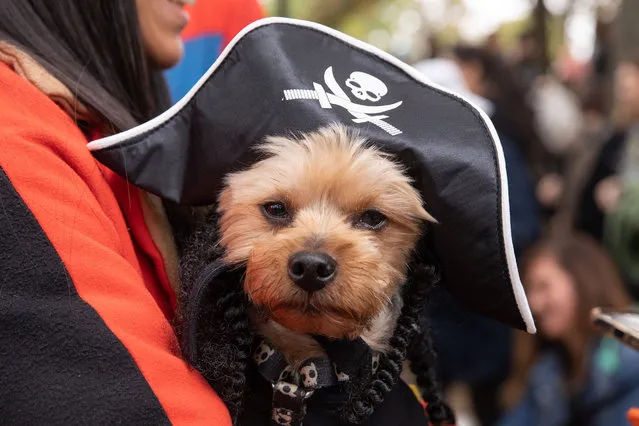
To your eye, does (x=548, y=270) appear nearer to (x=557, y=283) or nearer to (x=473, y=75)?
(x=557, y=283)

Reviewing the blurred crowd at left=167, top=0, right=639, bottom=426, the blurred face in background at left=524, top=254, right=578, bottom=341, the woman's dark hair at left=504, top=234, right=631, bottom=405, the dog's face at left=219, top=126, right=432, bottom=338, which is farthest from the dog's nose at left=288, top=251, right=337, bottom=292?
the blurred face in background at left=524, top=254, right=578, bottom=341

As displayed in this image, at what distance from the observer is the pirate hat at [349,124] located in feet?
4.72

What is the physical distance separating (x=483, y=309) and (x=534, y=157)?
395 cm

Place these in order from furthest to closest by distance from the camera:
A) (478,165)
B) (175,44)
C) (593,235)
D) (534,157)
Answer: (534,157) → (593,235) → (175,44) → (478,165)

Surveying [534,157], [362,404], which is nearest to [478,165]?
[362,404]

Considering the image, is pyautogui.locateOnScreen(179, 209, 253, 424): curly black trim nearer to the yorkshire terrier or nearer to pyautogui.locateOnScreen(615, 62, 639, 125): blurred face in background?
the yorkshire terrier

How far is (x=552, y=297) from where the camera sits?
3.82 m

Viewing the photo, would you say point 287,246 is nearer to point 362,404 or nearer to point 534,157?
point 362,404

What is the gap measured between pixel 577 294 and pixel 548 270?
0.60 ft

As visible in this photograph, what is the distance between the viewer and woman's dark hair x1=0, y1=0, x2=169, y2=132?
159 cm

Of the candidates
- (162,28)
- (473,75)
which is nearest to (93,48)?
(162,28)

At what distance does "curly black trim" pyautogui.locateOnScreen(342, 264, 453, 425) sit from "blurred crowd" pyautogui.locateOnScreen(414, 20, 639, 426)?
1.00 metres

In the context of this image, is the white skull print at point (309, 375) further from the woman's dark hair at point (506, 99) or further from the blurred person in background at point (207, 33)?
the woman's dark hair at point (506, 99)

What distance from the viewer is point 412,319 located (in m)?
1.64
